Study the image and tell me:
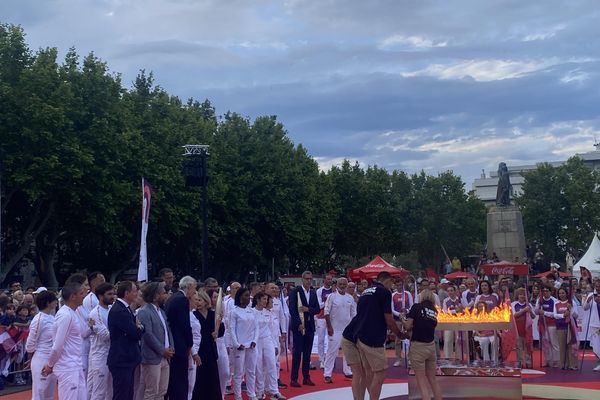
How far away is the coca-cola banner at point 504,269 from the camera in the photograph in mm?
34594

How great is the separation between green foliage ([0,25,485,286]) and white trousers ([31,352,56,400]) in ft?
76.2

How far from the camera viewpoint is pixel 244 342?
13.7m

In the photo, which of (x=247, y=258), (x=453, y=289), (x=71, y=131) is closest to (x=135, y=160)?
(x=71, y=131)

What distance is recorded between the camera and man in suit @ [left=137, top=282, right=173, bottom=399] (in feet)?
34.8

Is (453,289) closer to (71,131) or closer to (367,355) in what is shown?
(367,355)

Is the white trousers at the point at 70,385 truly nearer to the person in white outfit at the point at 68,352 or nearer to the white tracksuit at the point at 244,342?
the person in white outfit at the point at 68,352

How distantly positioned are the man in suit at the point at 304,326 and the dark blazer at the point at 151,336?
5.70m

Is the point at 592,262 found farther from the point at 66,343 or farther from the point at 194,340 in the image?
the point at 66,343

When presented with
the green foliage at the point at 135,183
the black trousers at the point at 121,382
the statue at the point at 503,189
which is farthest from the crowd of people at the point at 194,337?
the statue at the point at 503,189

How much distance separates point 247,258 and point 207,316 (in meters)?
36.0

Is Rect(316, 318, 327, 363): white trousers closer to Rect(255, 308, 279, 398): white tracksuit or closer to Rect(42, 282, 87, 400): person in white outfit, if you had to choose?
Rect(255, 308, 279, 398): white tracksuit

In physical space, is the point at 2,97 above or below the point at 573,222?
above

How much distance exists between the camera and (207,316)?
12180 millimetres

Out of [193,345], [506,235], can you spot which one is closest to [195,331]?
[193,345]
